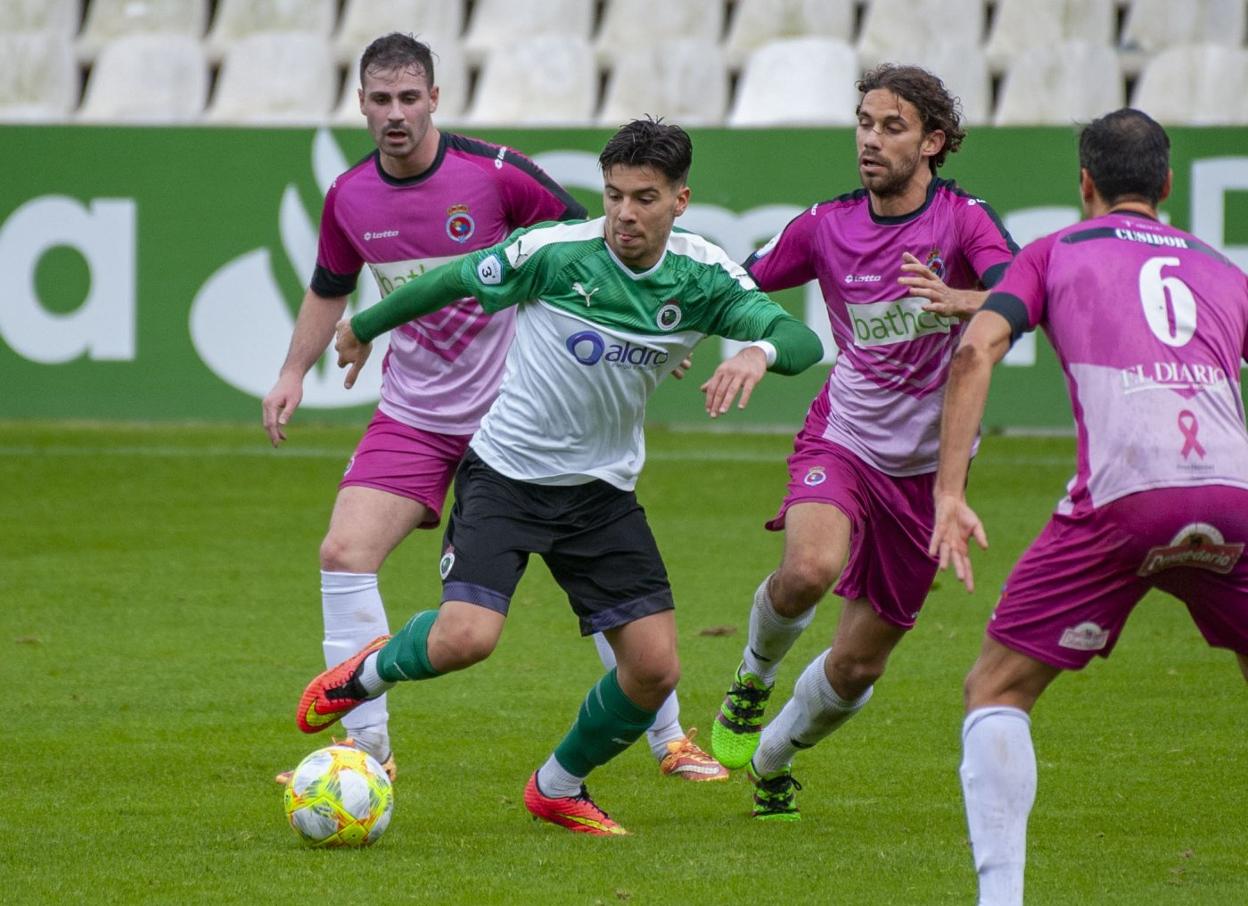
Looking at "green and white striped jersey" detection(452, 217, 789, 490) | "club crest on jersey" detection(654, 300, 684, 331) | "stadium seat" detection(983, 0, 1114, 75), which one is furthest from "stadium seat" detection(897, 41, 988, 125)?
"club crest on jersey" detection(654, 300, 684, 331)

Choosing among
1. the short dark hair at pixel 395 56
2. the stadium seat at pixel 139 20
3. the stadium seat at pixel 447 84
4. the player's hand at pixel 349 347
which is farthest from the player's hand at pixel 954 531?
the stadium seat at pixel 139 20

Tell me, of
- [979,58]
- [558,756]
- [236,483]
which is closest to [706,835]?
[558,756]

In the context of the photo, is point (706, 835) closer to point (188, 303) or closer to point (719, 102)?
point (188, 303)

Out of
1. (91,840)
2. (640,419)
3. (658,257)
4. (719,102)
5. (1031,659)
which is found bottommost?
(91,840)

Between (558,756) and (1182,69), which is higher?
(1182,69)

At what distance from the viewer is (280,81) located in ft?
68.3

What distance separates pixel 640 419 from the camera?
5.97 m

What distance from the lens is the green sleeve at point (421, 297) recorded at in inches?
229

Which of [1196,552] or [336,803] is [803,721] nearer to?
[336,803]

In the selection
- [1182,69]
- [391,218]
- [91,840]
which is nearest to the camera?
[91,840]

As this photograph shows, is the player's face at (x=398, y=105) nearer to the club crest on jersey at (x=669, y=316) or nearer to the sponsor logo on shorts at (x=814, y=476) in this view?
the club crest on jersey at (x=669, y=316)

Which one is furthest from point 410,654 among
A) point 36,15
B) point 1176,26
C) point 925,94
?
point 36,15

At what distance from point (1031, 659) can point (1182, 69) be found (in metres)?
16.2

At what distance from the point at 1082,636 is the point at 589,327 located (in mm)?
1893
